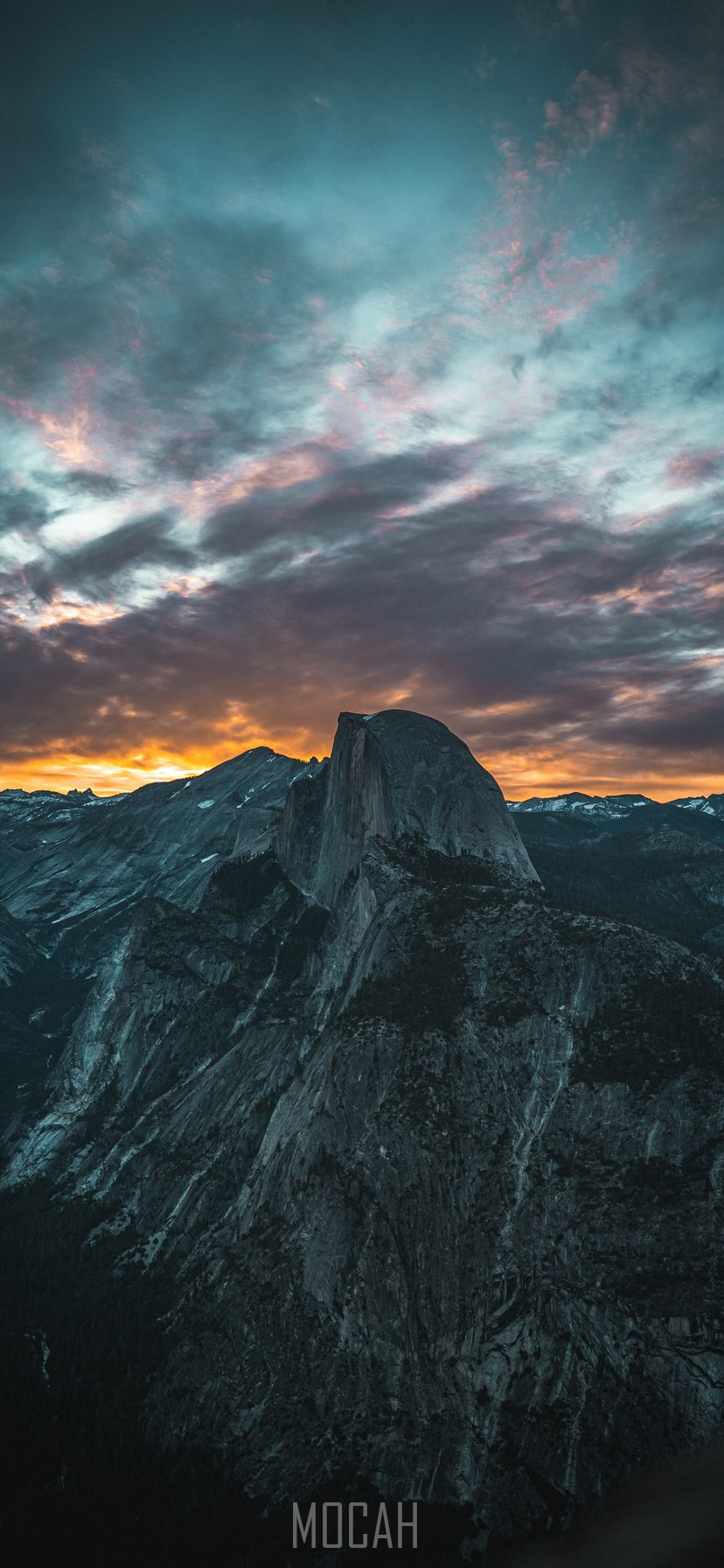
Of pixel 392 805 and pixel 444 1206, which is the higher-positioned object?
pixel 392 805

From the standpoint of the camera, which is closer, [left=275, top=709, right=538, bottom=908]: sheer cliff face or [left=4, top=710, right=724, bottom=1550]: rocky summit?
[left=4, top=710, right=724, bottom=1550]: rocky summit

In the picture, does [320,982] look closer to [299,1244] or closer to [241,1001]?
[241,1001]

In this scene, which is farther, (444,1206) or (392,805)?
(392,805)

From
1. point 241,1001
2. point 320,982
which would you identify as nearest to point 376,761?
point 320,982

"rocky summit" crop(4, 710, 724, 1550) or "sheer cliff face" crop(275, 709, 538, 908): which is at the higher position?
"sheer cliff face" crop(275, 709, 538, 908)

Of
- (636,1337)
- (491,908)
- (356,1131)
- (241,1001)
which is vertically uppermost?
(491,908)
